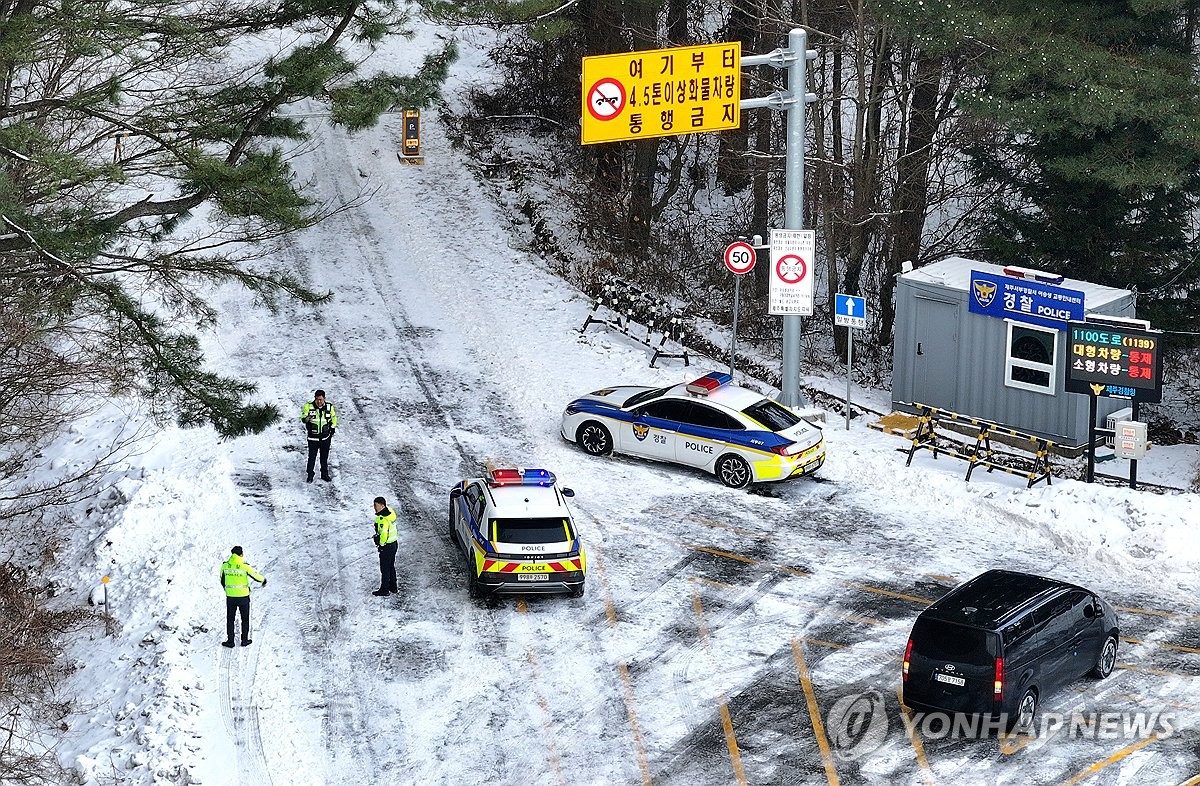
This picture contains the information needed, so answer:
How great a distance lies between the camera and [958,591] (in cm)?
1717

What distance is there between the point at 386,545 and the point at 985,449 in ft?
36.9

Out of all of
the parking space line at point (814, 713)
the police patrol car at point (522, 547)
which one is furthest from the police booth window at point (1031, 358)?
the police patrol car at point (522, 547)

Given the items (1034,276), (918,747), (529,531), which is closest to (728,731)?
(918,747)

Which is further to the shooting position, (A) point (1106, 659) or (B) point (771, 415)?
(B) point (771, 415)

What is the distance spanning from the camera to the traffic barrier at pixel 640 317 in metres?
31.1

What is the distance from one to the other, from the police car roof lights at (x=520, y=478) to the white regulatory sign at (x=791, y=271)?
7.85 m

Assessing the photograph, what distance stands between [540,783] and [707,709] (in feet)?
8.18

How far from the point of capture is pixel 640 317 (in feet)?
107

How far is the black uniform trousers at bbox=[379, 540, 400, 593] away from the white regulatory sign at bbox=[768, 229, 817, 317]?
1035 centimetres

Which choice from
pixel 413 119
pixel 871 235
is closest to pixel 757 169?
pixel 871 235

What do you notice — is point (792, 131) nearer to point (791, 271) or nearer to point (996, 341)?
point (791, 271)

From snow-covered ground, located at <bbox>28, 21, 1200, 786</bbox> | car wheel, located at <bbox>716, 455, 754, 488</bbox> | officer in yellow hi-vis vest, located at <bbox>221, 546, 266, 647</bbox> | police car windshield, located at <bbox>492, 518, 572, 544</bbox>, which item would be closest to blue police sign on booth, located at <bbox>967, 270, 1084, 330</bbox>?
snow-covered ground, located at <bbox>28, 21, 1200, 786</bbox>

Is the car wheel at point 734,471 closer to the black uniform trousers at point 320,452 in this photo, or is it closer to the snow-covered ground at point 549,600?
the snow-covered ground at point 549,600

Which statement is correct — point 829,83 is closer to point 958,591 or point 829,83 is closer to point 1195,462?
point 1195,462
